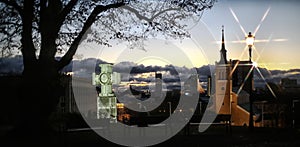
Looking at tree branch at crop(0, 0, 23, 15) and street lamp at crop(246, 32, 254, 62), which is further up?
tree branch at crop(0, 0, 23, 15)

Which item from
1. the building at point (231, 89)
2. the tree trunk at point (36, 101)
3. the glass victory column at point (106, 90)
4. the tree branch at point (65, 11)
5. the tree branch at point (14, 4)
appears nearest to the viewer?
the tree branch at point (14, 4)

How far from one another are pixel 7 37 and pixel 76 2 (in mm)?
2906

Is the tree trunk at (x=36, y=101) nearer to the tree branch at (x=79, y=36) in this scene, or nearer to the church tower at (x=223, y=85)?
the tree branch at (x=79, y=36)

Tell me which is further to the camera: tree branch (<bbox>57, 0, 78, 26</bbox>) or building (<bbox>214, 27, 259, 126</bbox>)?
building (<bbox>214, 27, 259, 126</bbox>)

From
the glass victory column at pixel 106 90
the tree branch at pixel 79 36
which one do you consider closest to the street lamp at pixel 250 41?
the tree branch at pixel 79 36

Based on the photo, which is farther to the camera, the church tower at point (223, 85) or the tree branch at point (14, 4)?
the church tower at point (223, 85)

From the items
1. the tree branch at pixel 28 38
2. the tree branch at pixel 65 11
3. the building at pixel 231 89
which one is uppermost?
the tree branch at pixel 65 11

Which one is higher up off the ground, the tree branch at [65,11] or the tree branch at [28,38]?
the tree branch at [65,11]

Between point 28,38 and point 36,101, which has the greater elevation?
point 28,38

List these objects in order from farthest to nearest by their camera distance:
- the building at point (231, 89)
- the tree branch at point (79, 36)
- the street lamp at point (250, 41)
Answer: the building at point (231, 89) → the street lamp at point (250, 41) → the tree branch at point (79, 36)

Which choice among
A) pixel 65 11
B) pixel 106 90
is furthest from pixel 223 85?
pixel 65 11

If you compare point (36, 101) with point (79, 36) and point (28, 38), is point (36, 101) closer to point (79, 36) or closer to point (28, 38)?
point (28, 38)

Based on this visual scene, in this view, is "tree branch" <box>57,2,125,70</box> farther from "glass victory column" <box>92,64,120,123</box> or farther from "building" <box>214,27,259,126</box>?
"building" <box>214,27,259,126</box>

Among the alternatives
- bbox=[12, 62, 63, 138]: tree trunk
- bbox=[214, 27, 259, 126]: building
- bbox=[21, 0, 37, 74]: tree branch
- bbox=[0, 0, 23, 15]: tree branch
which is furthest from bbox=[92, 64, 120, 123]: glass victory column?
bbox=[214, 27, 259, 126]: building
